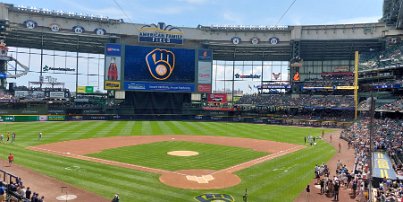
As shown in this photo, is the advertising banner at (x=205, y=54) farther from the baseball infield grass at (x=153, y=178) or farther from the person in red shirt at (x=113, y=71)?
the baseball infield grass at (x=153, y=178)

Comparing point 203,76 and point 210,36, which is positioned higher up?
point 210,36

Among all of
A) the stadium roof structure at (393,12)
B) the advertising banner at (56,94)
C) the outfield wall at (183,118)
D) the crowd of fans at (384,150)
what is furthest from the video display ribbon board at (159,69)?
the stadium roof structure at (393,12)

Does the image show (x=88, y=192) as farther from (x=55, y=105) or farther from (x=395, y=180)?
(x=55, y=105)

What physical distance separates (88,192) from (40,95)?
6855 cm

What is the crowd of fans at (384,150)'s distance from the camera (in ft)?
61.9

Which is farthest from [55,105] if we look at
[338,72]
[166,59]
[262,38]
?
[338,72]

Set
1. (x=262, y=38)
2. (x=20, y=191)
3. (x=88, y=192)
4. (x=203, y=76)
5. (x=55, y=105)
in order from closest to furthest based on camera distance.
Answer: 1. (x=20, y=191)
2. (x=88, y=192)
3. (x=55, y=105)
4. (x=203, y=76)
5. (x=262, y=38)

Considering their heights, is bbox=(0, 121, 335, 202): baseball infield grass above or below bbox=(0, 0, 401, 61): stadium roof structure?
below

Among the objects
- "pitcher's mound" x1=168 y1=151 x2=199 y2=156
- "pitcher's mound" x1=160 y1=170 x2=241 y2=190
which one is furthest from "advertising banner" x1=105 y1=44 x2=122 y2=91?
"pitcher's mound" x1=160 y1=170 x2=241 y2=190

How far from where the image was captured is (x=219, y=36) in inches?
3511

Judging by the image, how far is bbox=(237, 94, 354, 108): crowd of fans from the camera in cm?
7625

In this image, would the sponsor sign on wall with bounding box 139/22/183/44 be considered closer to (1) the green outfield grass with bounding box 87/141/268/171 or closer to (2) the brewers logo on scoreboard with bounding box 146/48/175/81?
(2) the brewers logo on scoreboard with bounding box 146/48/175/81

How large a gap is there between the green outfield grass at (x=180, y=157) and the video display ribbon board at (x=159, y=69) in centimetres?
4175

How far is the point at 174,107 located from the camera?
8706cm
